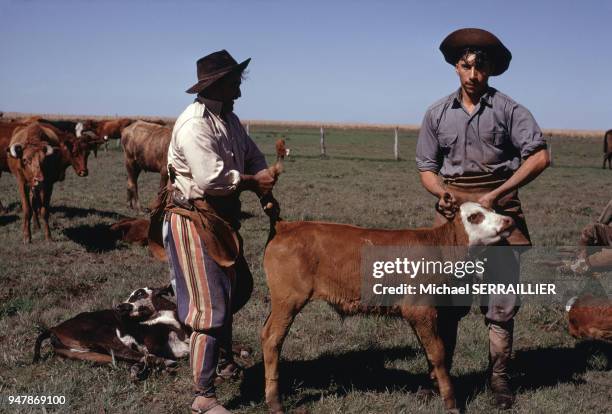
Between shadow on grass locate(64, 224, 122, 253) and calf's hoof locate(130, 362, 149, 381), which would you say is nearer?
calf's hoof locate(130, 362, 149, 381)

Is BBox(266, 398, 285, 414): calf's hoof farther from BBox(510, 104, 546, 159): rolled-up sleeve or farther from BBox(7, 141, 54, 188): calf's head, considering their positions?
BBox(7, 141, 54, 188): calf's head

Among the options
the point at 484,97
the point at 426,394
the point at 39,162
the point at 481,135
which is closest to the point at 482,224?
the point at 481,135

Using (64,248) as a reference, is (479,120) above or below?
above

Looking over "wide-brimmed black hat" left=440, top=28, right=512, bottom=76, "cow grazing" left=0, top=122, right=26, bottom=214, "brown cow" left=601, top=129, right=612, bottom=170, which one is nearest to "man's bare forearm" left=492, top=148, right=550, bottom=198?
"wide-brimmed black hat" left=440, top=28, right=512, bottom=76

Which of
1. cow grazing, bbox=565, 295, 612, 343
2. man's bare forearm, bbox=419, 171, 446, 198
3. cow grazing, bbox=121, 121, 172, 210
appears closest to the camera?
man's bare forearm, bbox=419, 171, 446, 198

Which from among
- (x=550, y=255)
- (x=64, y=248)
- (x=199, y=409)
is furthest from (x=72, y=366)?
(x=550, y=255)

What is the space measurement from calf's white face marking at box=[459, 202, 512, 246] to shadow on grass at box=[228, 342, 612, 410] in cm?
136

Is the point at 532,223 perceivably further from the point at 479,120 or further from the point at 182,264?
the point at 182,264

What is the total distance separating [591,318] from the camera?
5617 millimetres

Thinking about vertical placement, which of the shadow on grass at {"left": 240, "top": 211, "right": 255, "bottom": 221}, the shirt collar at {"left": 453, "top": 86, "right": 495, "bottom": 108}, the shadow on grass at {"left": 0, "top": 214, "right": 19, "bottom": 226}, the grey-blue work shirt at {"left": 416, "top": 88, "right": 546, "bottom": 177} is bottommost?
the shadow on grass at {"left": 0, "top": 214, "right": 19, "bottom": 226}

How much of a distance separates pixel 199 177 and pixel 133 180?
34.7ft

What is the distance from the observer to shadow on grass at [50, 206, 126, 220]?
11973mm

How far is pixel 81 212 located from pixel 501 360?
408 inches

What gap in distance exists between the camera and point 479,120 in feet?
13.6
